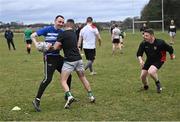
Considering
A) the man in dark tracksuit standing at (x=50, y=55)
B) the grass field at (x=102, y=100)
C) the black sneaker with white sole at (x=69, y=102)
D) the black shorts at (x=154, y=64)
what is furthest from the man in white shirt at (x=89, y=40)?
the black sneaker with white sole at (x=69, y=102)

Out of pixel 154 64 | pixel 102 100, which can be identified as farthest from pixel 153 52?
pixel 102 100

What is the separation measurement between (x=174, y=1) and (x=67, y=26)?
8672cm

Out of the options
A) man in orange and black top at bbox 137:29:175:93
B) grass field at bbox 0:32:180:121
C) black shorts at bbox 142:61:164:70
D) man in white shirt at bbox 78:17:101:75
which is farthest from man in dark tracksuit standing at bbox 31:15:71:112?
man in white shirt at bbox 78:17:101:75

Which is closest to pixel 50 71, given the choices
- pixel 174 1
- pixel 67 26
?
pixel 67 26

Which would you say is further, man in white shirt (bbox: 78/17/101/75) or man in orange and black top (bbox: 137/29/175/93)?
man in white shirt (bbox: 78/17/101/75)

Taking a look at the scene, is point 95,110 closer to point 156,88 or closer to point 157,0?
point 156,88

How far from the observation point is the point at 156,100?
10.2 meters

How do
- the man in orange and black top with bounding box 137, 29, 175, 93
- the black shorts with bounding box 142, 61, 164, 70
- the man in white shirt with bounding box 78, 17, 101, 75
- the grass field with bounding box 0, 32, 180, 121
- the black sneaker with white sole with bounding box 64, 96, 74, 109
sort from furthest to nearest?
the man in white shirt with bounding box 78, 17, 101, 75, the black shorts with bounding box 142, 61, 164, 70, the man in orange and black top with bounding box 137, 29, 175, 93, the black sneaker with white sole with bounding box 64, 96, 74, 109, the grass field with bounding box 0, 32, 180, 121

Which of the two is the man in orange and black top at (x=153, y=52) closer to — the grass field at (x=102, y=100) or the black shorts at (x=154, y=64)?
the black shorts at (x=154, y=64)

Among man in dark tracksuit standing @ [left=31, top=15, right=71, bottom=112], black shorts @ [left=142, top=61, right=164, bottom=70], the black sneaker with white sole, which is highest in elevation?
man in dark tracksuit standing @ [left=31, top=15, right=71, bottom=112]

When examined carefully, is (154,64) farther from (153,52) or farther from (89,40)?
(89,40)

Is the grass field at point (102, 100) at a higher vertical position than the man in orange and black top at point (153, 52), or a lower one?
lower

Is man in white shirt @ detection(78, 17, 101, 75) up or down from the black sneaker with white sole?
up

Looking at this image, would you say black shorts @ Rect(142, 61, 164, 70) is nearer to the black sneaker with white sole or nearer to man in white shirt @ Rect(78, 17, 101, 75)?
the black sneaker with white sole
